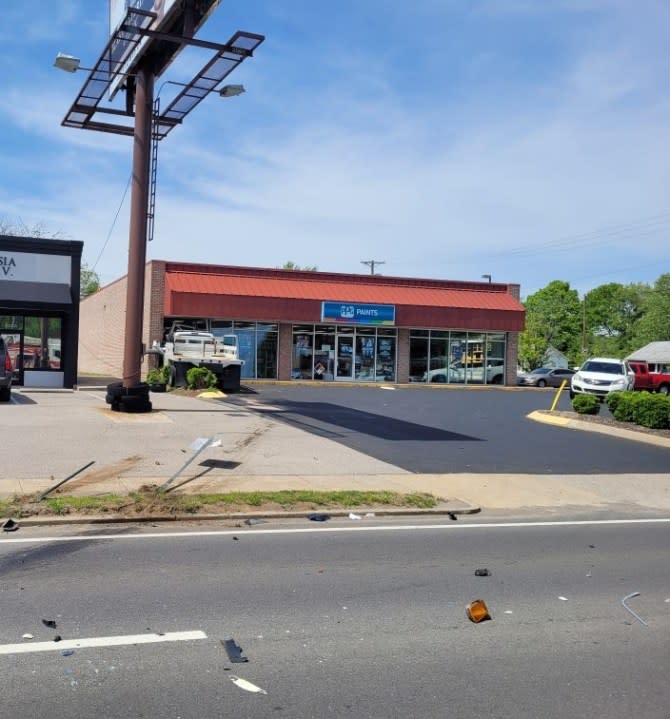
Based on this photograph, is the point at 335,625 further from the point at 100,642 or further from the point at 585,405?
the point at 585,405

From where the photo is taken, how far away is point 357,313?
3909cm

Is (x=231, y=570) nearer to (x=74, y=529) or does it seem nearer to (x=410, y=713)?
(x=74, y=529)

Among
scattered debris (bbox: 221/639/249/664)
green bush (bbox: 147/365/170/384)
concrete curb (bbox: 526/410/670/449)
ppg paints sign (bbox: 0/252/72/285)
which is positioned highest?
ppg paints sign (bbox: 0/252/72/285)

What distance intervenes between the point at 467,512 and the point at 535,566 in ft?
9.31

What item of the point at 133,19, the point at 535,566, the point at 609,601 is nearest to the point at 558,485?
the point at 535,566

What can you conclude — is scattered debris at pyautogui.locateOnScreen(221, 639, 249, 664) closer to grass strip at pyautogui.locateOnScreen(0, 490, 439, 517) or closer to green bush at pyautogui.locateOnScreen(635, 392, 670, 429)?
grass strip at pyautogui.locateOnScreen(0, 490, 439, 517)

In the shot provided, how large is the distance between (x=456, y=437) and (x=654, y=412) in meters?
5.62

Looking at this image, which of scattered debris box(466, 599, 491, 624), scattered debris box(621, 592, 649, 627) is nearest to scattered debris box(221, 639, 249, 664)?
scattered debris box(466, 599, 491, 624)

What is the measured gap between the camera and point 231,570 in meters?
6.96

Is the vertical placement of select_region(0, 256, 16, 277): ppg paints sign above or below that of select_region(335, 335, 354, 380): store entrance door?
above

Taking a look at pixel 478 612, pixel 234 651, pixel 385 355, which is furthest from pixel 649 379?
pixel 234 651

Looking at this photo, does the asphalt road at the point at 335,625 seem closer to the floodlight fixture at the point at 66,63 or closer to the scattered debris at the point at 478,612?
the scattered debris at the point at 478,612

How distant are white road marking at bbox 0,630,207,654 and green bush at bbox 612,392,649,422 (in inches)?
676

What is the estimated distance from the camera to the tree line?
76.6 meters
